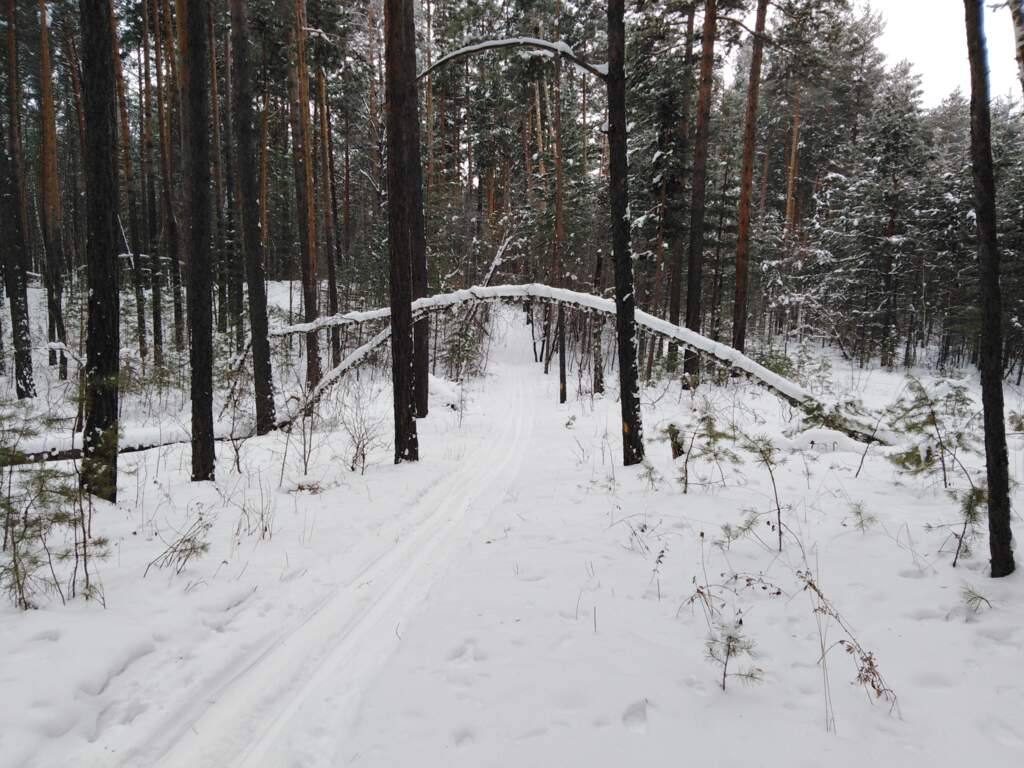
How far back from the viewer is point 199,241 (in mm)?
6715

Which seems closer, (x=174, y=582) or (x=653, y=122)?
(x=174, y=582)

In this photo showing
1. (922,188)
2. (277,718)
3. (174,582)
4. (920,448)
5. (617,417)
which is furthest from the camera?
(922,188)

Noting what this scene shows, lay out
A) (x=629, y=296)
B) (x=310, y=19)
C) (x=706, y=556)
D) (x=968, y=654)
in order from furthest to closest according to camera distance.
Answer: (x=310, y=19) → (x=629, y=296) → (x=706, y=556) → (x=968, y=654)

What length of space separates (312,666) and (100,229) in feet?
16.8

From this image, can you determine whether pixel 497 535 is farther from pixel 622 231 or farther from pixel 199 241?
pixel 199 241

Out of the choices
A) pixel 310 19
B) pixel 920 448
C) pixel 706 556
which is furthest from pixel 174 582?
pixel 310 19

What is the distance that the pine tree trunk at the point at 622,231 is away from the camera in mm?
A: 6203

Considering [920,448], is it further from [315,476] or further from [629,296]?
[315,476]

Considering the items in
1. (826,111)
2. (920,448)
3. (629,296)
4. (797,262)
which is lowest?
(920,448)

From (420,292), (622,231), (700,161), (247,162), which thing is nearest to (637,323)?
(622,231)

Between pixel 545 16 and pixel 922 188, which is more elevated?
pixel 545 16

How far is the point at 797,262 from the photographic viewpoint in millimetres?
25672

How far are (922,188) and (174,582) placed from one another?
30.7 metres

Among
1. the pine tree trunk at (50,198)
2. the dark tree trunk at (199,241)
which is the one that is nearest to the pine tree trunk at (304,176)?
the dark tree trunk at (199,241)
